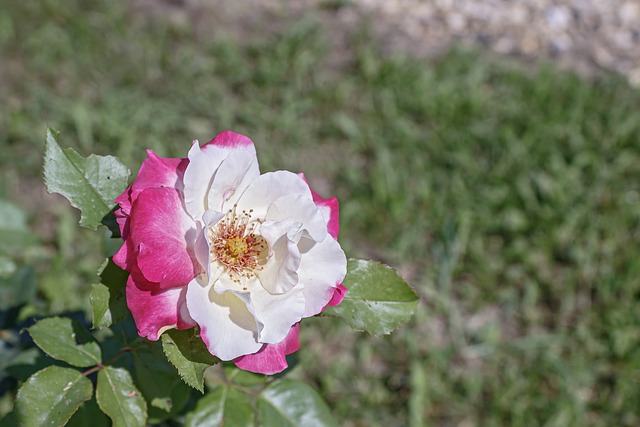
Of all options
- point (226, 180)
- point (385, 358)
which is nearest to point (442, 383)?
point (385, 358)

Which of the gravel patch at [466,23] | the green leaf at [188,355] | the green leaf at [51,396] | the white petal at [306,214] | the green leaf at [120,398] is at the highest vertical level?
the white petal at [306,214]

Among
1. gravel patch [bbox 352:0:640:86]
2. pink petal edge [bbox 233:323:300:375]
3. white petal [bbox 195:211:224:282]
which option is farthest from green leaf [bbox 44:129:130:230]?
gravel patch [bbox 352:0:640:86]

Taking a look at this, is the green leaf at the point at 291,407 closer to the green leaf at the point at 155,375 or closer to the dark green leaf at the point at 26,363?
the green leaf at the point at 155,375

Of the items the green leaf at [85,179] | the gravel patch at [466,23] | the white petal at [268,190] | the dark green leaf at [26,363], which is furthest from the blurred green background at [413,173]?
the white petal at [268,190]

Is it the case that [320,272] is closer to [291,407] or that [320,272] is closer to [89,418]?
[291,407]

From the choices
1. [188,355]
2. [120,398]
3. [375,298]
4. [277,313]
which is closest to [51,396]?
[120,398]

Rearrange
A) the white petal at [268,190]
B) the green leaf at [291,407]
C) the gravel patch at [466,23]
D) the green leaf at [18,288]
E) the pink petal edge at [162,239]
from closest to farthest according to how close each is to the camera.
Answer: the pink petal edge at [162,239] < the white petal at [268,190] < the green leaf at [291,407] < the green leaf at [18,288] < the gravel patch at [466,23]
